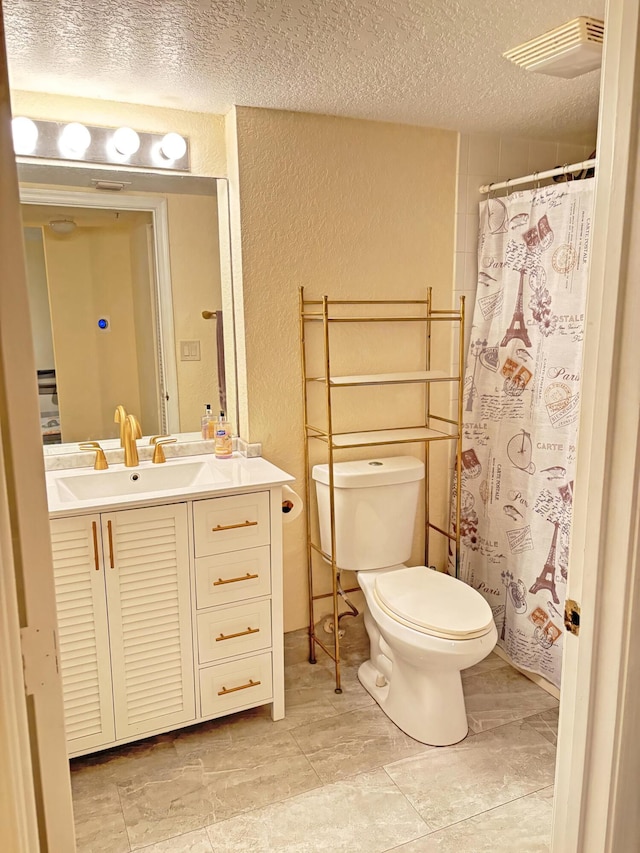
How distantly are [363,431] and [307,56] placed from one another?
55.5 inches

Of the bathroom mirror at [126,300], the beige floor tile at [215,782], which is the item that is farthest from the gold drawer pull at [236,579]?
the bathroom mirror at [126,300]

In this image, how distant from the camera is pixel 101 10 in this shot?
158 centimetres

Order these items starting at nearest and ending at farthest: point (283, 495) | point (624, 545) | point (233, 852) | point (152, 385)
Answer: point (624, 545), point (233, 852), point (283, 495), point (152, 385)

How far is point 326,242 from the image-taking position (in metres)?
2.54

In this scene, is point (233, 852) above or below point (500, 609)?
below

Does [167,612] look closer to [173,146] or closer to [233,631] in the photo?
[233,631]

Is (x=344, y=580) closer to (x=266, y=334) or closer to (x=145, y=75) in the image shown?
(x=266, y=334)

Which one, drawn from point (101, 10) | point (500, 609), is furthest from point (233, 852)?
point (101, 10)

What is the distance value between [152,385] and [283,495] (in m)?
0.67

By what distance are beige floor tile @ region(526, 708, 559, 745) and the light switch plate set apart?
1830 mm

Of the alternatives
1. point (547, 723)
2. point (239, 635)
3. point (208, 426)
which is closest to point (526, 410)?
point (547, 723)

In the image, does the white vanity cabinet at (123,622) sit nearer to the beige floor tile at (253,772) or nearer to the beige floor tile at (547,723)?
the beige floor tile at (253,772)

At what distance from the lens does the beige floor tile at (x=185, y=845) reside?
5.77ft

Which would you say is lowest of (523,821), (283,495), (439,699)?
→ (523,821)
